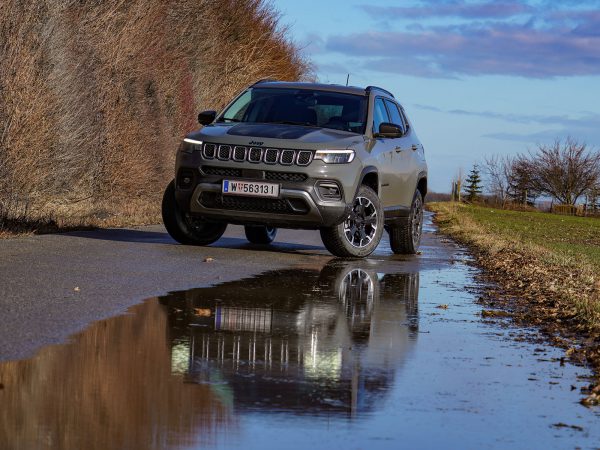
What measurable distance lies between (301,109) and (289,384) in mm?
9073

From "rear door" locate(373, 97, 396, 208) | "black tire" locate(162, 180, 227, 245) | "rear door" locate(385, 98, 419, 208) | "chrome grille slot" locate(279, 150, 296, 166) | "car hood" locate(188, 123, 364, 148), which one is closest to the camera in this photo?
"chrome grille slot" locate(279, 150, 296, 166)

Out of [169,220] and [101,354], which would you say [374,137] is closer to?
[169,220]

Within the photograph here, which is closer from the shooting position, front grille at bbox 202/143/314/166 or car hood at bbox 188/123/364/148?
front grille at bbox 202/143/314/166

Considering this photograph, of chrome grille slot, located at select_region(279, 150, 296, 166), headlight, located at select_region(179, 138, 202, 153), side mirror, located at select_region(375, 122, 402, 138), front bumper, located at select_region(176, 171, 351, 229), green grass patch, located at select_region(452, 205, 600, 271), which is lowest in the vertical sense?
green grass patch, located at select_region(452, 205, 600, 271)

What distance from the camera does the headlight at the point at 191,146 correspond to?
1373cm

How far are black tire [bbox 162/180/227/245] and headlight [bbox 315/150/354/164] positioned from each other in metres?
1.90

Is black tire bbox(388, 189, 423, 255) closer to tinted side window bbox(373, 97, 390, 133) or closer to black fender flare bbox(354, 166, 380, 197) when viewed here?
tinted side window bbox(373, 97, 390, 133)

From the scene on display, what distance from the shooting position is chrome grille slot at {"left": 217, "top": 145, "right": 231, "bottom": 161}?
13.5 m

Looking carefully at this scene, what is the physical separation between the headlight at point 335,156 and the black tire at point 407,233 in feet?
7.99

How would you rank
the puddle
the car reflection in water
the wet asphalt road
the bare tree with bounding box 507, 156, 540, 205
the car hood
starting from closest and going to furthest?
the puddle, the car reflection in water, the wet asphalt road, the car hood, the bare tree with bounding box 507, 156, 540, 205

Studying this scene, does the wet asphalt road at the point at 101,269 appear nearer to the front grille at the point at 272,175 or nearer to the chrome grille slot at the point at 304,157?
the front grille at the point at 272,175

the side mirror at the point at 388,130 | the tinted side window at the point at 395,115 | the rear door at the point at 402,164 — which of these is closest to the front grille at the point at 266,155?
the side mirror at the point at 388,130

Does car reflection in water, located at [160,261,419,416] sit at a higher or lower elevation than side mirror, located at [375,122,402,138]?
lower

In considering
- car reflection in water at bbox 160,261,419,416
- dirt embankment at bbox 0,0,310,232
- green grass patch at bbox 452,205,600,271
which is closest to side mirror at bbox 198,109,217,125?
dirt embankment at bbox 0,0,310,232
